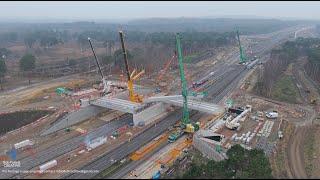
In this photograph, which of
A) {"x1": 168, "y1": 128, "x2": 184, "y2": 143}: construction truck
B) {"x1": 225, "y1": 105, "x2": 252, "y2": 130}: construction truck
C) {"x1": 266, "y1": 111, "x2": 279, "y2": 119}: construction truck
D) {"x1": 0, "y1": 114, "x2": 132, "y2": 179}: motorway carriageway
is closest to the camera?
{"x1": 0, "y1": 114, "x2": 132, "y2": 179}: motorway carriageway

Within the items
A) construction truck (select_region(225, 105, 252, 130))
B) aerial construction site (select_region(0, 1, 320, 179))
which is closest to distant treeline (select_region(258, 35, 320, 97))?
aerial construction site (select_region(0, 1, 320, 179))

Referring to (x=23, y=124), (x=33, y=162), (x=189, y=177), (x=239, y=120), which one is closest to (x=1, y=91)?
(x=23, y=124)

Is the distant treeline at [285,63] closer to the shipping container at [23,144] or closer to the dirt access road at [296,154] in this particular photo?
the dirt access road at [296,154]

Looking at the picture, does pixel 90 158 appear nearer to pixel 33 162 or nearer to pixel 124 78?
pixel 33 162

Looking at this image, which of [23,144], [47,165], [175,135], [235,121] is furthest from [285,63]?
[47,165]

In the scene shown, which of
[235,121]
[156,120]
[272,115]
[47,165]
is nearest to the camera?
[47,165]

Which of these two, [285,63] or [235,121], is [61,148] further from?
[285,63]

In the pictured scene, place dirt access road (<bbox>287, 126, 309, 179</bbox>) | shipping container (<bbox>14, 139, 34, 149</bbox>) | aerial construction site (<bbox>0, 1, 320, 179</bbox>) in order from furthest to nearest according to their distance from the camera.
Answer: shipping container (<bbox>14, 139, 34, 149</bbox>) → aerial construction site (<bbox>0, 1, 320, 179</bbox>) → dirt access road (<bbox>287, 126, 309, 179</bbox>)

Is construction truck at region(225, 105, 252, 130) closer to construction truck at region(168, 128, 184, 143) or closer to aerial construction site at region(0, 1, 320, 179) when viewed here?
aerial construction site at region(0, 1, 320, 179)
